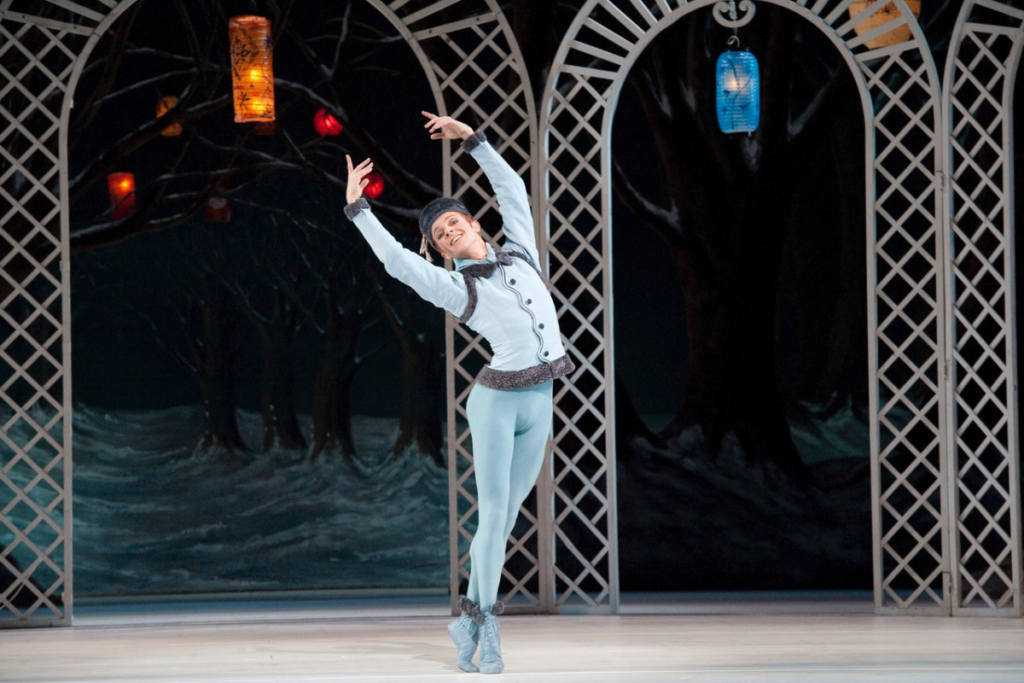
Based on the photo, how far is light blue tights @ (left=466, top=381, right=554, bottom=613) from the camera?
3.81 m

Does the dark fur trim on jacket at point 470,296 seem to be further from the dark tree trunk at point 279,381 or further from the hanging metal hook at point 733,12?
the dark tree trunk at point 279,381

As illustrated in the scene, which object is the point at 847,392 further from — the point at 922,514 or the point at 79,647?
the point at 79,647

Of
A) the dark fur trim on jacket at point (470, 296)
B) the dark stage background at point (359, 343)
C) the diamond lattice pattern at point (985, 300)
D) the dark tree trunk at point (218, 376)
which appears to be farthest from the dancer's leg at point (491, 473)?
the dark tree trunk at point (218, 376)

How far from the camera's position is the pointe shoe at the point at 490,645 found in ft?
12.3

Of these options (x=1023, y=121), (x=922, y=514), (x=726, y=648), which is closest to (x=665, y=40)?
(x=1023, y=121)

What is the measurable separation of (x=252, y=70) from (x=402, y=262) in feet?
9.86

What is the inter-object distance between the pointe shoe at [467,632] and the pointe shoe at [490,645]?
4 centimetres

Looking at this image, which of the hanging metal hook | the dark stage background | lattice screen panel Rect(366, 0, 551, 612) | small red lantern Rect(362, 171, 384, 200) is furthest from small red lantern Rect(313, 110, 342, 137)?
the hanging metal hook

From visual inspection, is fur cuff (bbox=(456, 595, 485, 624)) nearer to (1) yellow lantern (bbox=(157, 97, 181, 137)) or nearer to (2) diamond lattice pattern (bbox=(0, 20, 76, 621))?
(2) diamond lattice pattern (bbox=(0, 20, 76, 621))

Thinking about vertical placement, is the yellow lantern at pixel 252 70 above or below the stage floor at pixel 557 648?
above

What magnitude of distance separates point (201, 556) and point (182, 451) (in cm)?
67

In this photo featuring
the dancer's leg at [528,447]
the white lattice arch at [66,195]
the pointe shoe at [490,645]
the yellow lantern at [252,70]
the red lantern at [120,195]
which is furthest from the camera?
the red lantern at [120,195]

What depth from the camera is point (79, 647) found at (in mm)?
4594

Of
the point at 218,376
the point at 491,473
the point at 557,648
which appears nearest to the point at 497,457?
the point at 491,473
